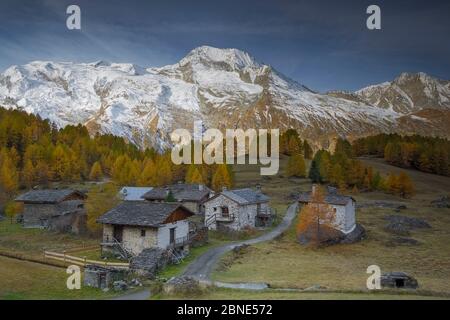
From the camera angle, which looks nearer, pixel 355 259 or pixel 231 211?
pixel 355 259

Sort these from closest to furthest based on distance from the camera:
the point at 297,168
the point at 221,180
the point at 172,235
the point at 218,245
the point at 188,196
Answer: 1. the point at 172,235
2. the point at 218,245
3. the point at 188,196
4. the point at 221,180
5. the point at 297,168

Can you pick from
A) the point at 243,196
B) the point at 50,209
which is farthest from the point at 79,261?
the point at 50,209

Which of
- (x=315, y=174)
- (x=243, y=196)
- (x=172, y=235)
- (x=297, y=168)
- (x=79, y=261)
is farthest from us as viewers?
(x=297, y=168)

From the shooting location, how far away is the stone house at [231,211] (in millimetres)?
60125

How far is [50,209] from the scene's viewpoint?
6575 centimetres

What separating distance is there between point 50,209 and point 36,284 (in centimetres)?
4012

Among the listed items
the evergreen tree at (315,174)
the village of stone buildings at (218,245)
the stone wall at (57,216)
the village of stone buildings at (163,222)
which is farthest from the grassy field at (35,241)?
the evergreen tree at (315,174)

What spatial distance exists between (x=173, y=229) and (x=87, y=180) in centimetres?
7106

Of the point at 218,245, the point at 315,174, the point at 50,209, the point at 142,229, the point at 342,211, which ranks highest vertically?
the point at 315,174

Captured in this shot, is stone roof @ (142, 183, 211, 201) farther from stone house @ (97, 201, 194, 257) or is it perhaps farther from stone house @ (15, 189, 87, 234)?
stone house @ (97, 201, 194, 257)

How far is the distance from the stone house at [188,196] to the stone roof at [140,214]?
23561 millimetres

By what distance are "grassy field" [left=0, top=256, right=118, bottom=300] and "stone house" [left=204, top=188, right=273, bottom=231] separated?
93.7 feet

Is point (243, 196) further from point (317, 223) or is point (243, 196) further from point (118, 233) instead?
point (118, 233)
